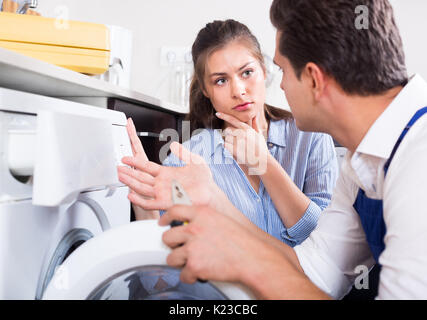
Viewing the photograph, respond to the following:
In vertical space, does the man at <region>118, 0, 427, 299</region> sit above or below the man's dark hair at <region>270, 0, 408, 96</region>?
below

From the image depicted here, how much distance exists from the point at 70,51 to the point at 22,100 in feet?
2.08

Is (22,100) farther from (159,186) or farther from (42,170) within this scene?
(159,186)

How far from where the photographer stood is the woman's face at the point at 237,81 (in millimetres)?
1523

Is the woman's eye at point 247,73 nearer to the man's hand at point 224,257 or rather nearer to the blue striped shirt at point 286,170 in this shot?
the blue striped shirt at point 286,170

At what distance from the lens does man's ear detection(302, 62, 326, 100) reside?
810 millimetres

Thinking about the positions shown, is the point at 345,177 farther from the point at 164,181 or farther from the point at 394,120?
the point at 164,181

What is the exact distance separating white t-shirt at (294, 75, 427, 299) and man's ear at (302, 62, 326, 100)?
12cm

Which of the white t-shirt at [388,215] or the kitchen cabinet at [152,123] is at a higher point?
the kitchen cabinet at [152,123]

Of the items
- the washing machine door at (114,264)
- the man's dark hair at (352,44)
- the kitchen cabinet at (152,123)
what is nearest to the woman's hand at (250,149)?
the kitchen cabinet at (152,123)

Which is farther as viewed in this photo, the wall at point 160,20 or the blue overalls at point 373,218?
the wall at point 160,20

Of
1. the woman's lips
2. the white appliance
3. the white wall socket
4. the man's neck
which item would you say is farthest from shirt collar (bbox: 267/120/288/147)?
the white wall socket

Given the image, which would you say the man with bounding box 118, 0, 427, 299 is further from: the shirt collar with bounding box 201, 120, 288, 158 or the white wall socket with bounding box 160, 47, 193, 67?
the white wall socket with bounding box 160, 47, 193, 67

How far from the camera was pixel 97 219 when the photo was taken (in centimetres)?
98

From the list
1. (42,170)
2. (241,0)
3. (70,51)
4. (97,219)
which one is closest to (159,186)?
(97,219)
